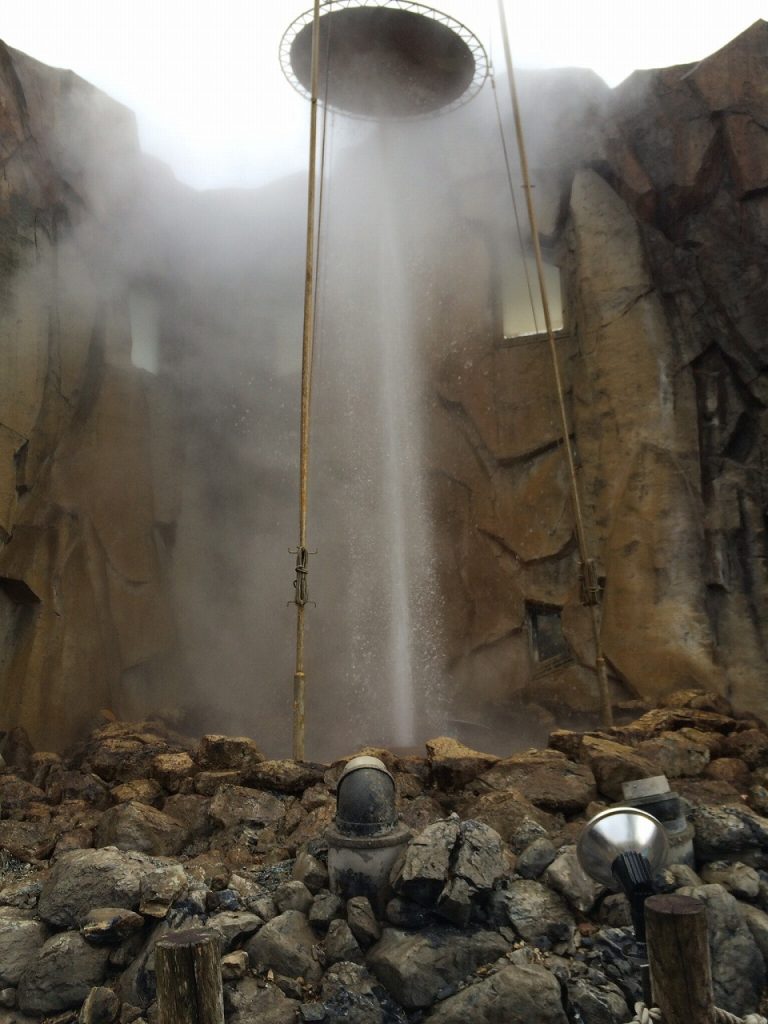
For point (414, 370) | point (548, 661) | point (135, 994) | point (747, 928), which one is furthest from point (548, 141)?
point (135, 994)

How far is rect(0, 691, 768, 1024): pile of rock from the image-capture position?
11.2ft

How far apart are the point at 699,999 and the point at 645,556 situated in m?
5.60

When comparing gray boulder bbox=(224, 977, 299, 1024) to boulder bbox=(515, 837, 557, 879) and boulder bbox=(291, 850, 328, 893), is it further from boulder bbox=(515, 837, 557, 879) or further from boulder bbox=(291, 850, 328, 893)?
boulder bbox=(515, 837, 557, 879)

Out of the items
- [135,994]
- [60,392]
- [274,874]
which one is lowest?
[135,994]

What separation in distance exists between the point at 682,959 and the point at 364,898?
62.8 inches

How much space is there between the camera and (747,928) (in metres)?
3.74

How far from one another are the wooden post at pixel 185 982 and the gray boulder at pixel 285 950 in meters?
0.82

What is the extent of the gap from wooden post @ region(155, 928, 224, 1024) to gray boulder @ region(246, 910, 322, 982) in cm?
82

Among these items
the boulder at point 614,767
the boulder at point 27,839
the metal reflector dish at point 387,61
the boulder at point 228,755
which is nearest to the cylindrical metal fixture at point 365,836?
the boulder at point 228,755

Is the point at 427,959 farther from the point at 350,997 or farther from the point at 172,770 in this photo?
the point at 172,770

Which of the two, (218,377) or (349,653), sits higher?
(218,377)

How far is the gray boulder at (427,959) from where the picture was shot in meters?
3.39

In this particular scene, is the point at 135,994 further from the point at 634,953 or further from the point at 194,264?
the point at 194,264

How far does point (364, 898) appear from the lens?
12.5ft
